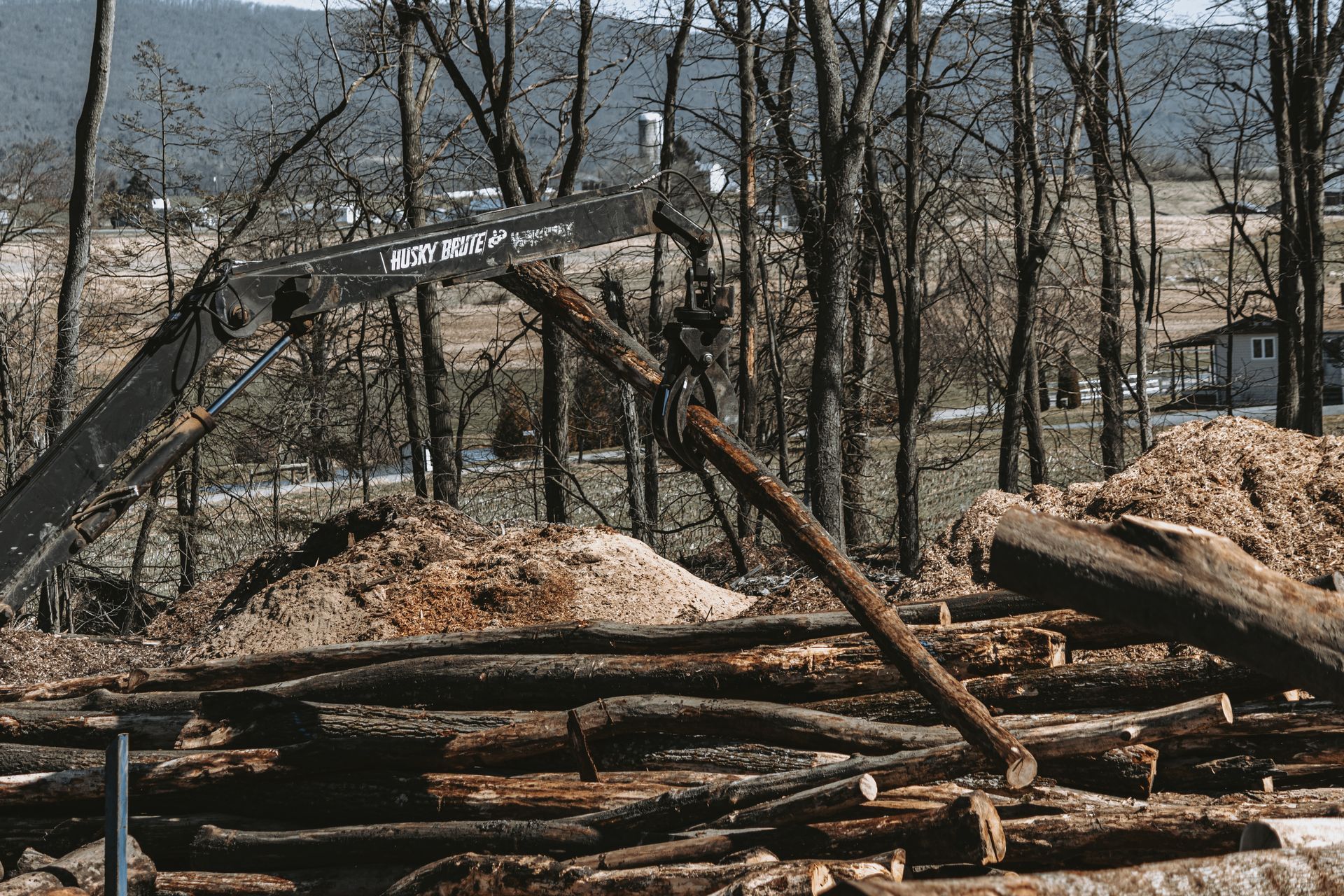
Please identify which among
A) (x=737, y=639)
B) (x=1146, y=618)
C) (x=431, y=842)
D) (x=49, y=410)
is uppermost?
(x=49, y=410)

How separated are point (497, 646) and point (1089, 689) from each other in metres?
3.22

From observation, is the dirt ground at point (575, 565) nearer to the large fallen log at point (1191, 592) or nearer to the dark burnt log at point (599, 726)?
the dark burnt log at point (599, 726)

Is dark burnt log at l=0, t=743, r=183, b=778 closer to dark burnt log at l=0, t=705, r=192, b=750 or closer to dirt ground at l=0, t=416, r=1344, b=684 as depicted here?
dark burnt log at l=0, t=705, r=192, b=750

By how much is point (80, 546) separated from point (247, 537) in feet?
38.3

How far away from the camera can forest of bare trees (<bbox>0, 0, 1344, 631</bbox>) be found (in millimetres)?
15148

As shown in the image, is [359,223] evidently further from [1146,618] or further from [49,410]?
[1146,618]

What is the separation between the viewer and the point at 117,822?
4809 mm

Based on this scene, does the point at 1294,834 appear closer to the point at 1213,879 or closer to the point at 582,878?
the point at 1213,879

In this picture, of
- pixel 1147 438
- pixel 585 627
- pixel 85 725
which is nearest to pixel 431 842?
pixel 585 627

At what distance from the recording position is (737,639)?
6.54 m

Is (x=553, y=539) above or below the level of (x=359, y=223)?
below

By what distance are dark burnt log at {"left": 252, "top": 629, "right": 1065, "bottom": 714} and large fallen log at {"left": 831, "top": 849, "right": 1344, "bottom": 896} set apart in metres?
2.76

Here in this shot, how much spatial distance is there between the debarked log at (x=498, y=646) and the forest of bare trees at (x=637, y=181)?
23.0 ft

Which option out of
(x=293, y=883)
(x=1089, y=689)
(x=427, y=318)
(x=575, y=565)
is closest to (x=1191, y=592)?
(x=1089, y=689)
